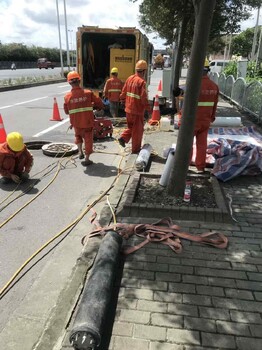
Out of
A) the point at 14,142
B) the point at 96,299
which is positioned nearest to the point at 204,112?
the point at 14,142

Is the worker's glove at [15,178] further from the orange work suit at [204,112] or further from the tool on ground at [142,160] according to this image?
the orange work suit at [204,112]

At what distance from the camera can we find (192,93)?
4.41 metres

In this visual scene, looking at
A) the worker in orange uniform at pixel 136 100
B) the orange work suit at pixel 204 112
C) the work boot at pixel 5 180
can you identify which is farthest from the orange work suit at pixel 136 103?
the work boot at pixel 5 180

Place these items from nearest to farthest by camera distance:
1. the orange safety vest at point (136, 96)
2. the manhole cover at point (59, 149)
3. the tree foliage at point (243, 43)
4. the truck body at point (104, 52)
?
the orange safety vest at point (136, 96)
the manhole cover at point (59, 149)
the truck body at point (104, 52)
the tree foliage at point (243, 43)

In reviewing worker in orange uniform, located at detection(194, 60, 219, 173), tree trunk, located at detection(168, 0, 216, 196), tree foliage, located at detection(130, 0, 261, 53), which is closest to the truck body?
tree foliage, located at detection(130, 0, 261, 53)

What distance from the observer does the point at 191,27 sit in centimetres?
1373

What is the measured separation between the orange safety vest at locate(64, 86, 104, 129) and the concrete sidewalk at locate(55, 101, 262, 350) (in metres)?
2.96

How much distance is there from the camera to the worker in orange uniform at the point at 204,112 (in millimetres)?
5668

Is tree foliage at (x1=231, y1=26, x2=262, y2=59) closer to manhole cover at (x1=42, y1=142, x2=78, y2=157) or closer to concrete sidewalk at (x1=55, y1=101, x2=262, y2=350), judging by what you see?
manhole cover at (x1=42, y1=142, x2=78, y2=157)

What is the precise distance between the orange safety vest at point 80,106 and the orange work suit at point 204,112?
215cm

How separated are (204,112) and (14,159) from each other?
3245 millimetres

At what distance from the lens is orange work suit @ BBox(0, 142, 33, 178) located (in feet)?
18.5

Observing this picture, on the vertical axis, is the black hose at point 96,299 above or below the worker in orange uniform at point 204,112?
below

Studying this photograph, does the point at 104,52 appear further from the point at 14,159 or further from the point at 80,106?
the point at 14,159
